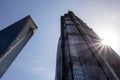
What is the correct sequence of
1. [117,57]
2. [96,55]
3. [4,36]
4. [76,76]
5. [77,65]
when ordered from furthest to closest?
[4,36]
[117,57]
[96,55]
[77,65]
[76,76]

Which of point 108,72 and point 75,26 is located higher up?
point 75,26

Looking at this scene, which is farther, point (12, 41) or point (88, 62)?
point (12, 41)

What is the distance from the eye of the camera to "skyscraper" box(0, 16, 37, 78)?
1169cm

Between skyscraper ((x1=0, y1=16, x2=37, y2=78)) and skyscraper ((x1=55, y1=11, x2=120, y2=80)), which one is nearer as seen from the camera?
skyscraper ((x1=55, y1=11, x2=120, y2=80))

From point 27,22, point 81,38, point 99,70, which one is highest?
point 27,22

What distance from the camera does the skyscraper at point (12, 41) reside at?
11.7m

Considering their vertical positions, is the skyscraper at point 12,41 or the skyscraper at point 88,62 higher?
the skyscraper at point 12,41

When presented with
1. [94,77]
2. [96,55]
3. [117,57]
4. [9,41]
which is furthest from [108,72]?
[9,41]

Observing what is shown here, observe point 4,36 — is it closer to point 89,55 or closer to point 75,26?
point 75,26

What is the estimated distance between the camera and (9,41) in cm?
1345

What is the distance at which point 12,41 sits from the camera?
13.5 meters

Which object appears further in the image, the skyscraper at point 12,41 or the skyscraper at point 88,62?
the skyscraper at point 12,41

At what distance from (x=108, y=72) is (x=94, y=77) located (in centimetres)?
65

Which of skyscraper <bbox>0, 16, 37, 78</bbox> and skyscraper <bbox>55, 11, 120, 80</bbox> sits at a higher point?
skyscraper <bbox>0, 16, 37, 78</bbox>
